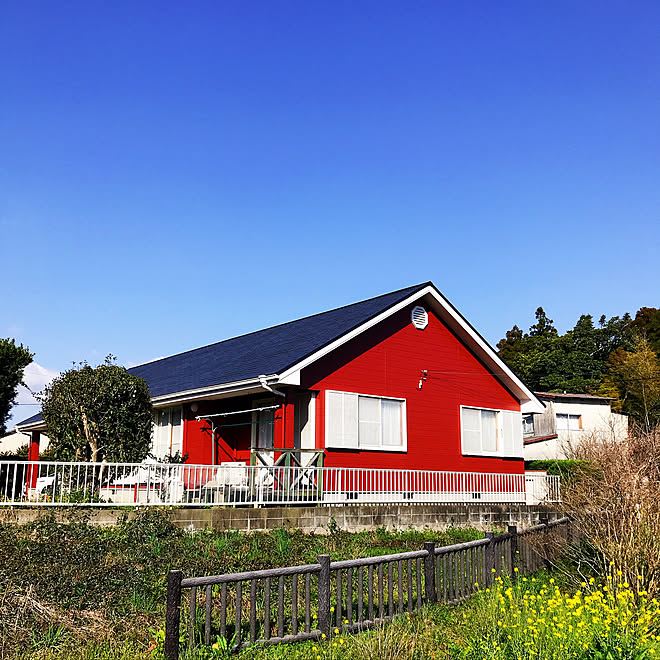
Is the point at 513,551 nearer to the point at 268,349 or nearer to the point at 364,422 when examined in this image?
the point at 364,422

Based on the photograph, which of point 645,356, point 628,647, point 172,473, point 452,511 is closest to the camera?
point 628,647

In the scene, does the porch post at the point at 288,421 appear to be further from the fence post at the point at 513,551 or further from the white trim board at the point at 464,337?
the fence post at the point at 513,551

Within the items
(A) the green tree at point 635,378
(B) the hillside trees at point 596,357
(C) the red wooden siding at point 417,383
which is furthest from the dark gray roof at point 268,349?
(B) the hillside trees at point 596,357

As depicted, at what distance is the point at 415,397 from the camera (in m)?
20.0

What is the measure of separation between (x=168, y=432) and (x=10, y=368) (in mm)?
5653

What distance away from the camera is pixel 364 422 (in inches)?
734

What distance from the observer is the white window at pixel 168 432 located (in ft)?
72.1

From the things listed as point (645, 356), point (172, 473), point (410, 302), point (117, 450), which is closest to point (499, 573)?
point (172, 473)

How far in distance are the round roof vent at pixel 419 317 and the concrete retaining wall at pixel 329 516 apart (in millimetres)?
5417

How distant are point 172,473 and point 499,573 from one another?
21.1 ft

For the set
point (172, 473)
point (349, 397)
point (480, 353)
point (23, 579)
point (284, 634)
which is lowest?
point (284, 634)

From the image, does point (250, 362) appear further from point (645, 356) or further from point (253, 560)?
point (645, 356)

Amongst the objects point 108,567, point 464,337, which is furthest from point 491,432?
point 108,567

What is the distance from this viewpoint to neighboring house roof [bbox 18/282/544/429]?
17516mm
